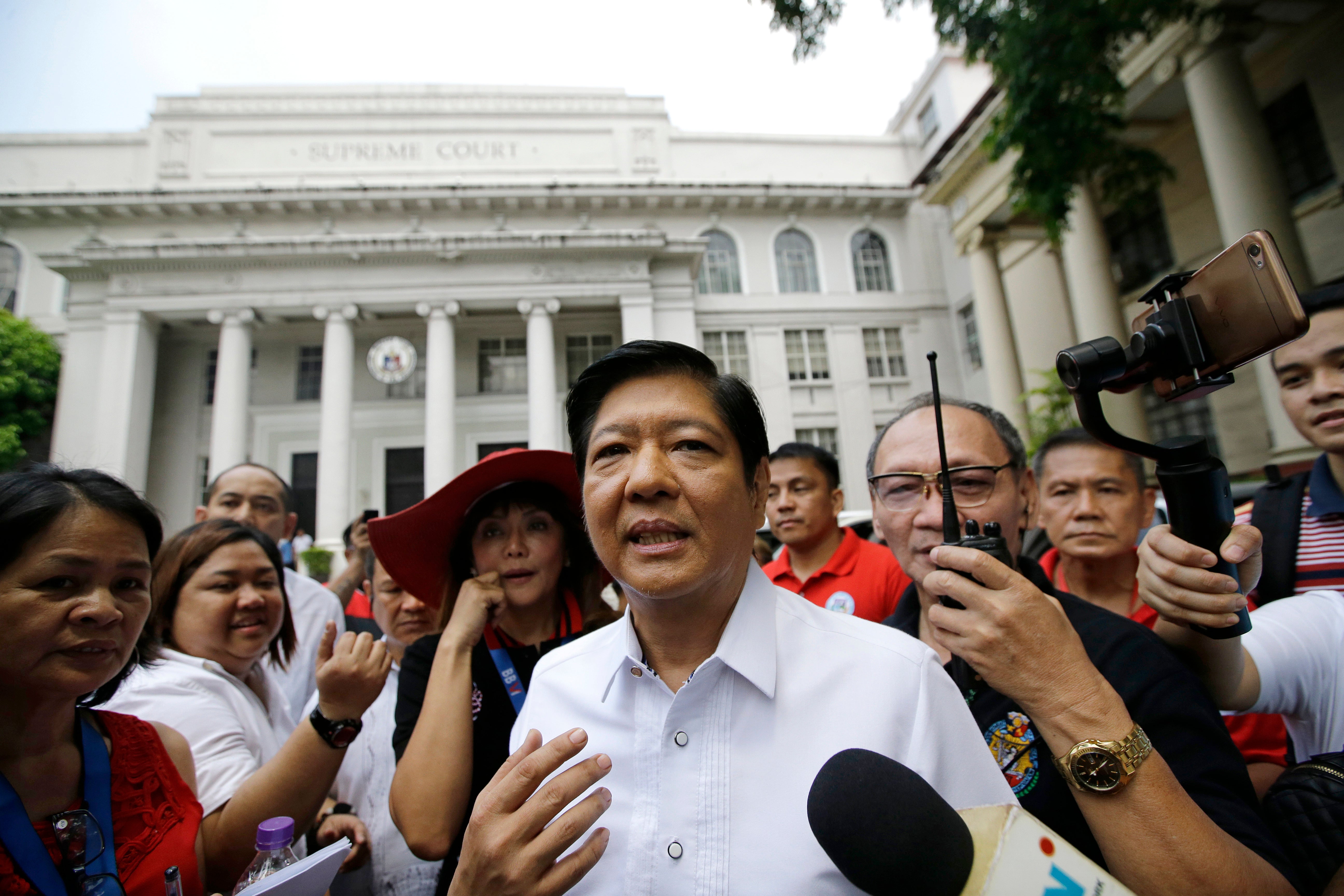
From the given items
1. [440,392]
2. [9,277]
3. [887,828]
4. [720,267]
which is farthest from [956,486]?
[9,277]

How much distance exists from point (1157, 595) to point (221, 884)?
8.73 ft

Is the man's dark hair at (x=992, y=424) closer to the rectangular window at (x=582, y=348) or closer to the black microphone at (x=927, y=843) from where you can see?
the black microphone at (x=927, y=843)

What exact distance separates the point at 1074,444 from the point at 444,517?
A: 9.74 ft

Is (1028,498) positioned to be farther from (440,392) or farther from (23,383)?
(23,383)

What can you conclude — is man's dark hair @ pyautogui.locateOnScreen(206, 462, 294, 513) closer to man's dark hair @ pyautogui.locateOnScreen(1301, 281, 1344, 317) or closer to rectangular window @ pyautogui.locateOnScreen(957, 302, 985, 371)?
man's dark hair @ pyautogui.locateOnScreen(1301, 281, 1344, 317)

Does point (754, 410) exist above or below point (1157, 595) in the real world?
above

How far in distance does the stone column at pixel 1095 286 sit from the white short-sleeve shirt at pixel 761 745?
13.5 m

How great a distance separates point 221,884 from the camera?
197 cm

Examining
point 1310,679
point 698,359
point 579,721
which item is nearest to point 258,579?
point 579,721

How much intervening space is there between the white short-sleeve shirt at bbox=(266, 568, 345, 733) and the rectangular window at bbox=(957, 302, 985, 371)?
875 inches

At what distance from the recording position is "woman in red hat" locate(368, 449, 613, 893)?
1949 mm

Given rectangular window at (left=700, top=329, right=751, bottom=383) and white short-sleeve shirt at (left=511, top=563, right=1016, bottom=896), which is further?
rectangular window at (left=700, top=329, right=751, bottom=383)

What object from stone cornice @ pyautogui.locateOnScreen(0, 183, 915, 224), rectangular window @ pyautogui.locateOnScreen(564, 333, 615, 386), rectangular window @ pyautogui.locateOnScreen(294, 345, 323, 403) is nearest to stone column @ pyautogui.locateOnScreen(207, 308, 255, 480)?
rectangular window @ pyautogui.locateOnScreen(294, 345, 323, 403)

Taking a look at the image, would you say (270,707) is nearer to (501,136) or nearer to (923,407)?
(923,407)
